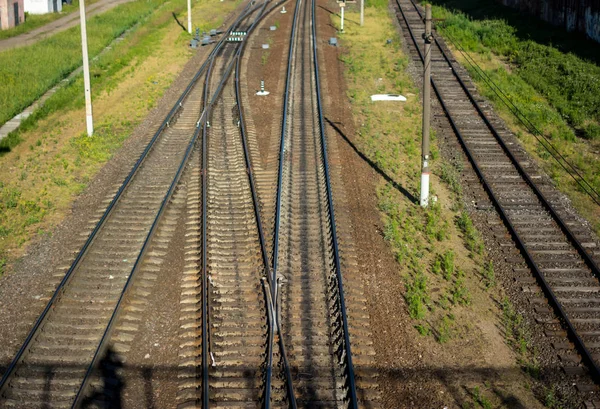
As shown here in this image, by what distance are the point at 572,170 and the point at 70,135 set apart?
1587 cm

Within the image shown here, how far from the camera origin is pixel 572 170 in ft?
65.0

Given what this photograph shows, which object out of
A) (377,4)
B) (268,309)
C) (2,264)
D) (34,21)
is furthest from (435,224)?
(34,21)

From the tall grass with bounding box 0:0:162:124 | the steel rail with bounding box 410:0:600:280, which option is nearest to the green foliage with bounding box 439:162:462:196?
the steel rail with bounding box 410:0:600:280

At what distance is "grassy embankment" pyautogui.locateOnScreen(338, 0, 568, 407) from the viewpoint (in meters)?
11.8

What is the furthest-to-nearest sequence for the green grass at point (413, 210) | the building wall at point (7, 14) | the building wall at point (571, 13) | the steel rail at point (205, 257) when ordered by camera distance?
the building wall at point (7, 14) → the building wall at point (571, 13) → the green grass at point (413, 210) → the steel rail at point (205, 257)

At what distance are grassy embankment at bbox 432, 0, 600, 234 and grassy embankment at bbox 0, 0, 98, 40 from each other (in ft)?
91.3

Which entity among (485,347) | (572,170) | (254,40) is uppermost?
(254,40)

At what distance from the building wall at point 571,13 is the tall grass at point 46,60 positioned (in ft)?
83.2

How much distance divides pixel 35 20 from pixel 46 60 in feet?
59.1

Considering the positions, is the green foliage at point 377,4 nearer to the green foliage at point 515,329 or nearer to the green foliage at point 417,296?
the green foliage at point 417,296

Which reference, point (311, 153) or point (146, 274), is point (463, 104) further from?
point (146, 274)

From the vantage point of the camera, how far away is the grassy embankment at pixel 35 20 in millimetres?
46094

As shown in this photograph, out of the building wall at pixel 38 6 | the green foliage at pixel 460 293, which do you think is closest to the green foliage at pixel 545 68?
the green foliage at pixel 460 293

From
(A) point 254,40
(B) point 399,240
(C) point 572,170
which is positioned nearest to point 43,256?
(B) point 399,240
